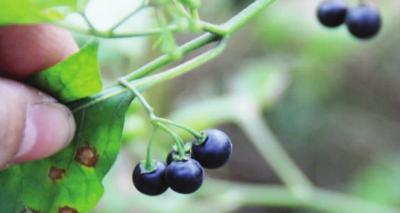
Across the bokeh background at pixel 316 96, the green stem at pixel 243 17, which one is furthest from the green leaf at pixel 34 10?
the bokeh background at pixel 316 96

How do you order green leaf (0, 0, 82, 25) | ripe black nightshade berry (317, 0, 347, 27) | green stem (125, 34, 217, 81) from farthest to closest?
ripe black nightshade berry (317, 0, 347, 27) < green stem (125, 34, 217, 81) < green leaf (0, 0, 82, 25)

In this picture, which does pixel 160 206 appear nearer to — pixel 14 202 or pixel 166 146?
pixel 166 146

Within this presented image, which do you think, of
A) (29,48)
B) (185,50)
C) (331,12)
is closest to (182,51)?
(185,50)

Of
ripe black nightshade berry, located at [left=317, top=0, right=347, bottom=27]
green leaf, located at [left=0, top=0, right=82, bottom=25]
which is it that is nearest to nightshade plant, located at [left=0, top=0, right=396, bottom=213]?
green leaf, located at [left=0, top=0, right=82, bottom=25]

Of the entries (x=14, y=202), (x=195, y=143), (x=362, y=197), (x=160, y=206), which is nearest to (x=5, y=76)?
(x=14, y=202)

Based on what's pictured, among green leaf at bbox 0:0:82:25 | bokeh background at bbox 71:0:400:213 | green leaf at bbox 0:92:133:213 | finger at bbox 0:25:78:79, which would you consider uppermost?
bokeh background at bbox 71:0:400:213

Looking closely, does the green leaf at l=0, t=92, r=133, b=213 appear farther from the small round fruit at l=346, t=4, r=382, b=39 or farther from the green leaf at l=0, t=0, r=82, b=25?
the small round fruit at l=346, t=4, r=382, b=39
